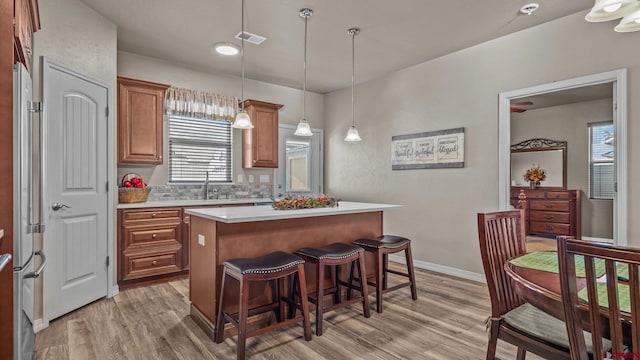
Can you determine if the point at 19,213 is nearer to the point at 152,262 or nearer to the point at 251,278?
the point at 251,278

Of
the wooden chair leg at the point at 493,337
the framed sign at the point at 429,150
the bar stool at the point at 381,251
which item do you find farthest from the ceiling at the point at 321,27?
the wooden chair leg at the point at 493,337

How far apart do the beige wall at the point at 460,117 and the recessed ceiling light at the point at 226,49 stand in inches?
88.2

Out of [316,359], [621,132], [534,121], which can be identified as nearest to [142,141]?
[316,359]

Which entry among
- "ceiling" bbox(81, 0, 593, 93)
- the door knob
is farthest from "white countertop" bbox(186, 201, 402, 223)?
"ceiling" bbox(81, 0, 593, 93)

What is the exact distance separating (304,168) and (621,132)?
4.28 meters

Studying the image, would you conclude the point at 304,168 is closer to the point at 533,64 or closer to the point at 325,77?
the point at 325,77

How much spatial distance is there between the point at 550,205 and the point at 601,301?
6158mm

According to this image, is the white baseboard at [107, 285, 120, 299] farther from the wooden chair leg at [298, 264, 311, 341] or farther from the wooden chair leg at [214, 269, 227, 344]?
the wooden chair leg at [298, 264, 311, 341]

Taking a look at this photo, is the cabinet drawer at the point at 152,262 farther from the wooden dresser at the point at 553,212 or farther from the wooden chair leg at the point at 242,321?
the wooden dresser at the point at 553,212

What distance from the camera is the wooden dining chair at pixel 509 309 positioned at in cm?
149

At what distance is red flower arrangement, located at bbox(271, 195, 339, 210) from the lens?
2.88m

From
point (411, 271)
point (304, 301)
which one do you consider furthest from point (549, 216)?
point (304, 301)

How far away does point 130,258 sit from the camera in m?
3.67

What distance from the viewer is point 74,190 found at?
9.90 feet
